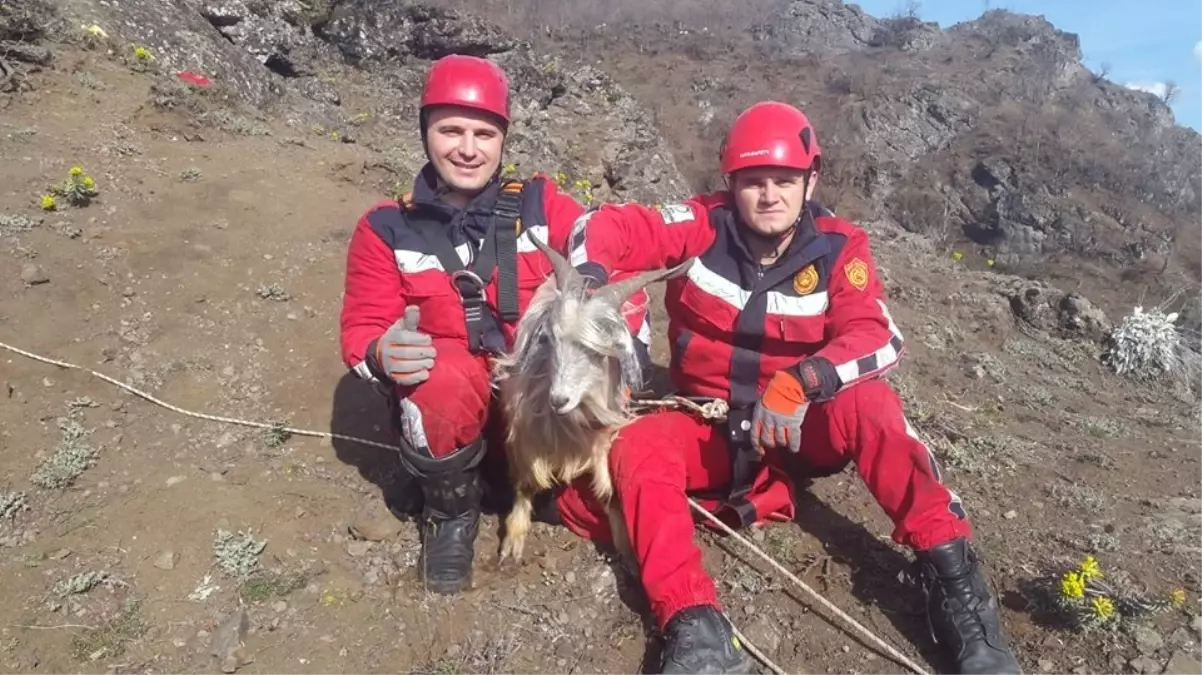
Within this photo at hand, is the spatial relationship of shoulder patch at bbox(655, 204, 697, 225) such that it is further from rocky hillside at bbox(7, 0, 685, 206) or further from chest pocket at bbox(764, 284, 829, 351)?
rocky hillside at bbox(7, 0, 685, 206)

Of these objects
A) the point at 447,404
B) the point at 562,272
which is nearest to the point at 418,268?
the point at 447,404

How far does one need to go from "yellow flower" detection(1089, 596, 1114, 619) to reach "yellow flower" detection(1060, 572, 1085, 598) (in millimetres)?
61

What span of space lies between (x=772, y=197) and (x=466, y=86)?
1.61 metres

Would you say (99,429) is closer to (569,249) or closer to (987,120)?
(569,249)

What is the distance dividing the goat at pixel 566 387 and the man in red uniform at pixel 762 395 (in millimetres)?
190

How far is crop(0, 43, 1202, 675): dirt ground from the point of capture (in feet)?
11.1

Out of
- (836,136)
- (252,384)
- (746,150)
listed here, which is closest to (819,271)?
(746,150)

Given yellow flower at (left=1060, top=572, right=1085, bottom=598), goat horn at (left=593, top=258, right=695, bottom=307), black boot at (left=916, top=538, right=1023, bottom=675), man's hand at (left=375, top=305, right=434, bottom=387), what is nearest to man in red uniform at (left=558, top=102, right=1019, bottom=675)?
black boot at (left=916, top=538, right=1023, bottom=675)

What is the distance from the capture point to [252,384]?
18.1 ft

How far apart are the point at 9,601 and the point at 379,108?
1446 centimetres

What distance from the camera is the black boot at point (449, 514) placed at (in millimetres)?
Result: 3588

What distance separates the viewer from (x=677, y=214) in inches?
160

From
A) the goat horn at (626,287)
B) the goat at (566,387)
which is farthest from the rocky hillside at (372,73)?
the goat horn at (626,287)

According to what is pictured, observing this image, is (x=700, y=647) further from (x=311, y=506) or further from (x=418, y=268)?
(x=311, y=506)
